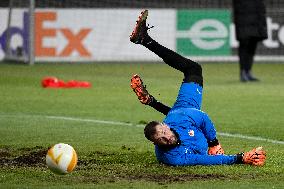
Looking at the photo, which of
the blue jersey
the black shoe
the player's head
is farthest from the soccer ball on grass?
the black shoe

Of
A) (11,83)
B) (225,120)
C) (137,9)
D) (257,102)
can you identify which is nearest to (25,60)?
(137,9)

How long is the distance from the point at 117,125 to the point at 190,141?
419 cm

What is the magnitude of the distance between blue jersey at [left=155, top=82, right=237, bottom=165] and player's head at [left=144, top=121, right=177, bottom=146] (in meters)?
0.16

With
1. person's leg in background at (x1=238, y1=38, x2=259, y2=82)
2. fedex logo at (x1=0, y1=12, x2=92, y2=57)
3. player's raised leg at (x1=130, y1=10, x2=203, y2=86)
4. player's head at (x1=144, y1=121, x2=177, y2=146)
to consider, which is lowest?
fedex logo at (x1=0, y1=12, x2=92, y2=57)

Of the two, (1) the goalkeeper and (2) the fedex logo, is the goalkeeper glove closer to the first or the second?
(1) the goalkeeper

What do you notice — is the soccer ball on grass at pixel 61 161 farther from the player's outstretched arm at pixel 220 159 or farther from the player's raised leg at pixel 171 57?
the player's raised leg at pixel 171 57

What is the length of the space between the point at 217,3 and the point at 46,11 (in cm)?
568

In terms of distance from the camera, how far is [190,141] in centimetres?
933

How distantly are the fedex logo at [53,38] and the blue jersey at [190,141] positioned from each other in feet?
53.3

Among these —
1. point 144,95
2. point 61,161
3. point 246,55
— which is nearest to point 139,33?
point 144,95

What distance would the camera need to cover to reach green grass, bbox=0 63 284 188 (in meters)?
8.70

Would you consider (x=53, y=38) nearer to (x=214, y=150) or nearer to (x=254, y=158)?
(x=214, y=150)

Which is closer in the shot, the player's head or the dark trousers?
the player's head

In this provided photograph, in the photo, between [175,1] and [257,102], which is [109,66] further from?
[257,102]
